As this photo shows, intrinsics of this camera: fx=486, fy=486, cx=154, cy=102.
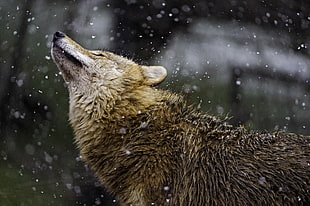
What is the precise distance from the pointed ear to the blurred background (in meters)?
1.21

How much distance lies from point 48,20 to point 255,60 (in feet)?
6.83

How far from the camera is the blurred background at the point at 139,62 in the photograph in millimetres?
4434

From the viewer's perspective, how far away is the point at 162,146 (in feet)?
9.46

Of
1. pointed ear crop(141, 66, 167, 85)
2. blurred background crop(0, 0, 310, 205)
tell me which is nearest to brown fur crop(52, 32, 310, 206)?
pointed ear crop(141, 66, 167, 85)

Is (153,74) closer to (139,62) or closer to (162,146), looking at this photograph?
(162,146)

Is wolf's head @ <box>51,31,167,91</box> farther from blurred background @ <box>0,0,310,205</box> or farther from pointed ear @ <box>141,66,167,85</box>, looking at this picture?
blurred background @ <box>0,0,310,205</box>

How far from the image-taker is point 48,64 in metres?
4.59

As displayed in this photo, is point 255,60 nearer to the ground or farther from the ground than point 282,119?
farther from the ground

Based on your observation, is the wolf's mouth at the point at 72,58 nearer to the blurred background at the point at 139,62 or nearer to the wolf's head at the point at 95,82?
the wolf's head at the point at 95,82

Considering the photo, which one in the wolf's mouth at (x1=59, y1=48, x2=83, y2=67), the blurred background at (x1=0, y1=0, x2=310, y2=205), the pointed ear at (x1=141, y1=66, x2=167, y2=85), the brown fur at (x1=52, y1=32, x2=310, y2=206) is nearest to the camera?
the brown fur at (x1=52, y1=32, x2=310, y2=206)

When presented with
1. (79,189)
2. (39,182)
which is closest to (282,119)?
(79,189)

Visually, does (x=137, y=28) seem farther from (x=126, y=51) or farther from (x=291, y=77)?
(x=291, y=77)

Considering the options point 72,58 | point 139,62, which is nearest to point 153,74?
point 72,58

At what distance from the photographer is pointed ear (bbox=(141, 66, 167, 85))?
10.5 feet
